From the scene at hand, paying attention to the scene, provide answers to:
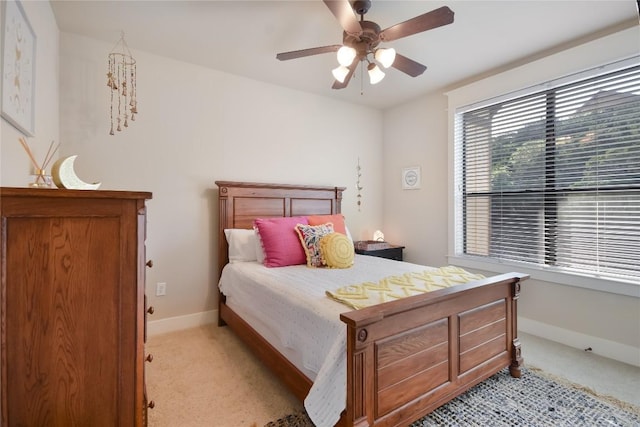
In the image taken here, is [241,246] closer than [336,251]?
No

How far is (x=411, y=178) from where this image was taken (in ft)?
12.7

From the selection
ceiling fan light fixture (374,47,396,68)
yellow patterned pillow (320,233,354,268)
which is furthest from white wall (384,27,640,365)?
ceiling fan light fixture (374,47,396,68)

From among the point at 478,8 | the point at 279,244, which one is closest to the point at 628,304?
the point at 478,8

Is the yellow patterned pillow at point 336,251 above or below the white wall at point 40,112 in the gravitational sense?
below

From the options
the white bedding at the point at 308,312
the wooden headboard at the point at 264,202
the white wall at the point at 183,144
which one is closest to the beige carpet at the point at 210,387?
the white bedding at the point at 308,312

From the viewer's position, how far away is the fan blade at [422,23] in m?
1.63

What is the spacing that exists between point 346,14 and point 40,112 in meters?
1.92

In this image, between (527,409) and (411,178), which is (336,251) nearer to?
(527,409)

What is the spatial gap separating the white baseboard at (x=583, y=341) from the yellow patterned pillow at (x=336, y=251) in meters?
1.82

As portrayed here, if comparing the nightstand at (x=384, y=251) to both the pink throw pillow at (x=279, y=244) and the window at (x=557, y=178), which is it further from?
the pink throw pillow at (x=279, y=244)

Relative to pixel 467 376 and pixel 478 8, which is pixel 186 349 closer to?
pixel 467 376

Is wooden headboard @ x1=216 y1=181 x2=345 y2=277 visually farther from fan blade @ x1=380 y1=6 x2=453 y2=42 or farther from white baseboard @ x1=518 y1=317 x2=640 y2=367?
white baseboard @ x1=518 y1=317 x2=640 y2=367

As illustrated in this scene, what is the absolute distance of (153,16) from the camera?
2.17 metres

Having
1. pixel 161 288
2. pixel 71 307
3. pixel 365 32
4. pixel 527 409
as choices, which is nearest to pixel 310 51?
pixel 365 32
